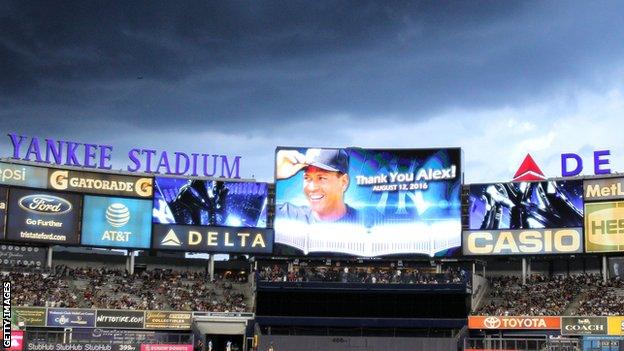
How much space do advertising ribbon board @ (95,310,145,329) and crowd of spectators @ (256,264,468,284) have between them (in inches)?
546

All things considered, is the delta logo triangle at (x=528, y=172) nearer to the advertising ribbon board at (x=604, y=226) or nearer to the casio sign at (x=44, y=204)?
the advertising ribbon board at (x=604, y=226)

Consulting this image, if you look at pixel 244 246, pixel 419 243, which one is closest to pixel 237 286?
pixel 244 246

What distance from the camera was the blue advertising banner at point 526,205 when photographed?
102 m

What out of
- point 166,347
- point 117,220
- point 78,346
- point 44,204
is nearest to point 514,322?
point 166,347

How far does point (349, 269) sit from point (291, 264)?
22.7 feet

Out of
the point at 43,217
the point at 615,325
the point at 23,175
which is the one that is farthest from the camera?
the point at 43,217

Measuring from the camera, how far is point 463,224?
10656cm

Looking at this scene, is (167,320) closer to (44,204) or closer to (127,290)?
(127,290)

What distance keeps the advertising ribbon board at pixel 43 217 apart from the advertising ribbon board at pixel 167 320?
1190 centimetres

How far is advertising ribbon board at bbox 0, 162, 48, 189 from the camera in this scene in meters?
98.2

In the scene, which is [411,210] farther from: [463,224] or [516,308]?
[516,308]

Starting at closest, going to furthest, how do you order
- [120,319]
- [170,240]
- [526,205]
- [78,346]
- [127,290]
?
[78,346] → [120,319] → [127,290] → [526,205] → [170,240]

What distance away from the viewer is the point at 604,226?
99.7m

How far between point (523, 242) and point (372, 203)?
17.1 m
